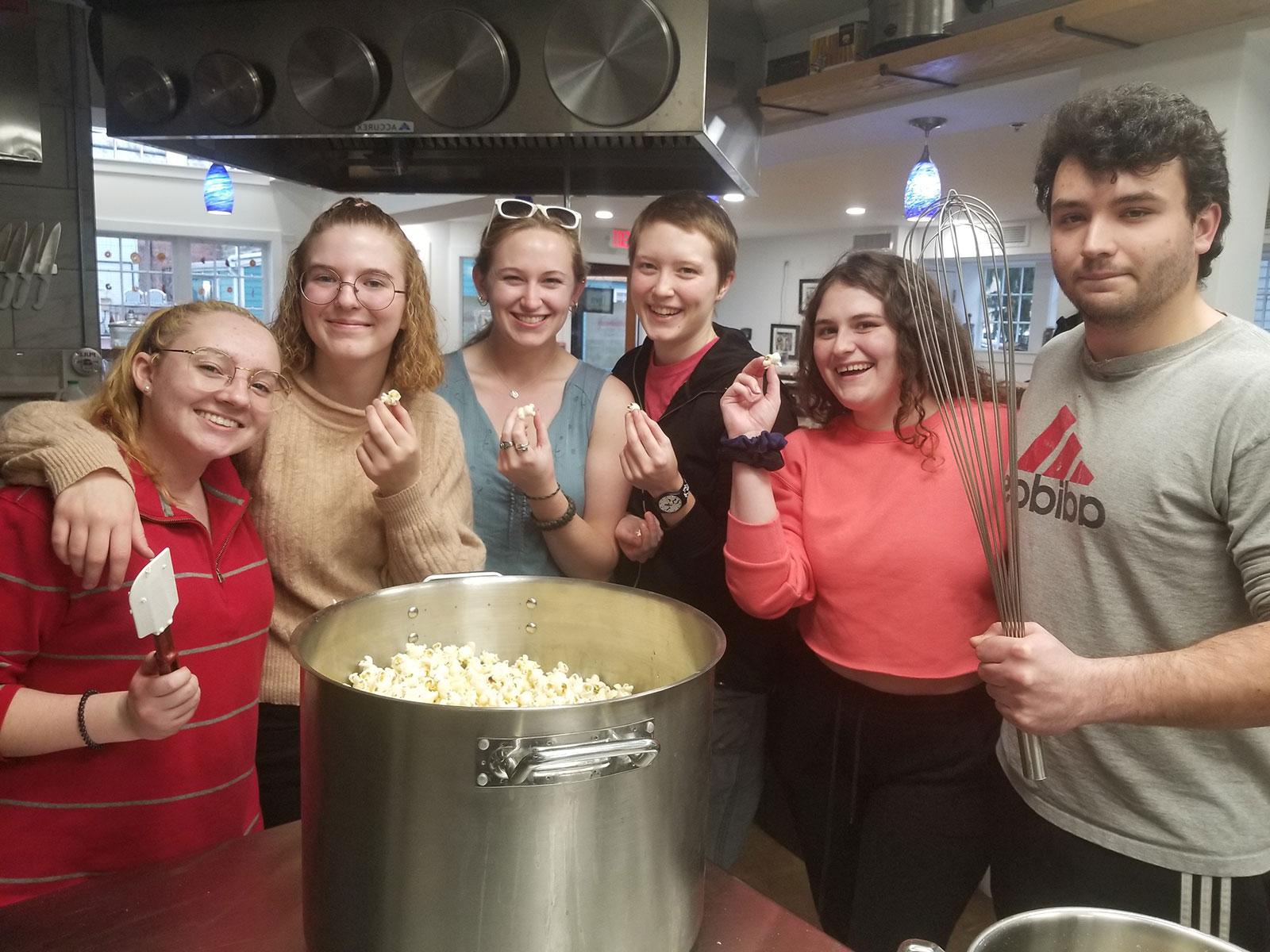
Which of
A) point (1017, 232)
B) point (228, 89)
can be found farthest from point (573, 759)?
point (1017, 232)

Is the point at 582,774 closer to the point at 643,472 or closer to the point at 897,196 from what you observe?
the point at 643,472

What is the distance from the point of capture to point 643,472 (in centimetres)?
130

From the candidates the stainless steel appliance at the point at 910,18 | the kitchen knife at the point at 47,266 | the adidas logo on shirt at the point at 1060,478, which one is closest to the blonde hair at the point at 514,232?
the adidas logo on shirt at the point at 1060,478

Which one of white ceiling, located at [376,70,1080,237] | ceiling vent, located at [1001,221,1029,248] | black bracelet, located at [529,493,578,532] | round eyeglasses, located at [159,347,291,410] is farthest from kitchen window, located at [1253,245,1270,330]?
round eyeglasses, located at [159,347,291,410]

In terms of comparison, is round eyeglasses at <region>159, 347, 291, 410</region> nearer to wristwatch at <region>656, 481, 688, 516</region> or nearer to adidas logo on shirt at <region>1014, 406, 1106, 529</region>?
wristwatch at <region>656, 481, 688, 516</region>

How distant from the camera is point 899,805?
1.19 m

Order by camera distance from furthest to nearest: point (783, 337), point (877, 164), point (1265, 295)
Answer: point (783, 337) → point (1265, 295) → point (877, 164)

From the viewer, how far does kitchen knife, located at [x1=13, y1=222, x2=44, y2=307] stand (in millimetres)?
2705

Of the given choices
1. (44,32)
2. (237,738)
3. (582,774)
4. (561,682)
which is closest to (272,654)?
(237,738)

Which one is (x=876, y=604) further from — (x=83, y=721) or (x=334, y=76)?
(x=334, y=76)

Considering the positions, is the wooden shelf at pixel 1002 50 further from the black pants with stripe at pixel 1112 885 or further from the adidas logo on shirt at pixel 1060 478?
the black pants with stripe at pixel 1112 885

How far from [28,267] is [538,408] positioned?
219 centimetres

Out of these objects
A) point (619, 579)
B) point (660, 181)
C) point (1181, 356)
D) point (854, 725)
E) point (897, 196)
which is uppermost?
point (897, 196)

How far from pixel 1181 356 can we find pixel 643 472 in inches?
27.3
